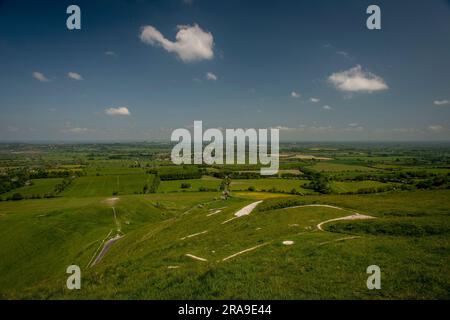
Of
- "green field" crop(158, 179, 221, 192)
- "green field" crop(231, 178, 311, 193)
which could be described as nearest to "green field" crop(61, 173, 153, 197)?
"green field" crop(158, 179, 221, 192)

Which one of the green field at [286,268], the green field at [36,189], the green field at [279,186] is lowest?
the green field at [36,189]

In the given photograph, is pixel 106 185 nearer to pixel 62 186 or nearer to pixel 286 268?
pixel 62 186

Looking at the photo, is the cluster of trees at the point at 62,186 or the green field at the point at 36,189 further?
the cluster of trees at the point at 62,186

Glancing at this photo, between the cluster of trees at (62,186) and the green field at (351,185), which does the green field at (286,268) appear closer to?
the green field at (351,185)

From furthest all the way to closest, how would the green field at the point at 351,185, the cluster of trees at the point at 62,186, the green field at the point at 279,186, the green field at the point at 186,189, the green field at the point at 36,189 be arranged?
the green field at the point at 186,189 < the cluster of trees at the point at 62,186 < the green field at the point at 36,189 < the green field at the point at 279,186 < the green field at the point at 351,185

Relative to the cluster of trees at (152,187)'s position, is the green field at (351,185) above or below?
above

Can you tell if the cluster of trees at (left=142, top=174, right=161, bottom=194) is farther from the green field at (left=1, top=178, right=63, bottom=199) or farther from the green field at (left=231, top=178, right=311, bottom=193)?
the green field at (left=1, top=178, right=63, bottom=199)

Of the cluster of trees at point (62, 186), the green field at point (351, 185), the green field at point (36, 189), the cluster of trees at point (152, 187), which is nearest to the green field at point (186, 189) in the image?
the cluster of trees at point (152, 187)

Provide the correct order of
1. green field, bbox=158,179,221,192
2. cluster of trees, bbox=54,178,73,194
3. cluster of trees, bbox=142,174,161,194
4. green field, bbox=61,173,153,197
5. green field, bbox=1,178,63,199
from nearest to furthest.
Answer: green field, bbox=1,178,63,199 < green field, bbox=61,173,153,197 < cluster of trees, bbox=54,178,73,194 < cluster of trees, bbox=142,174,161,194 < green field, bbox=158,179,221,192

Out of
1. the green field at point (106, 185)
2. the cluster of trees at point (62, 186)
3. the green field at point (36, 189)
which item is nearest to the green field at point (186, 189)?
the green field at point (106, 185)

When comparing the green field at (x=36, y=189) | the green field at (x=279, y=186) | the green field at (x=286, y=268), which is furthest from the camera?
the green field at (x=36, y=189)

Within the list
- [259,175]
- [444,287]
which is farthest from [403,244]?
[259,175]
